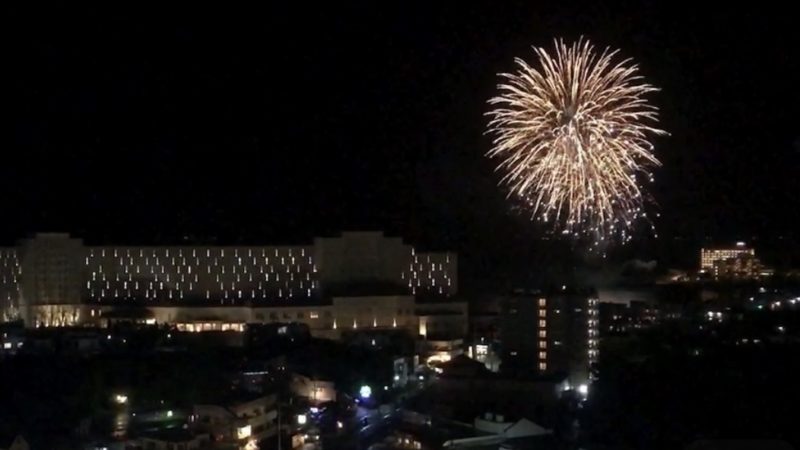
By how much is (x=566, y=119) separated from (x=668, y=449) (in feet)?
5.83

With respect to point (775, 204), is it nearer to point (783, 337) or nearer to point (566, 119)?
point (783, 337)

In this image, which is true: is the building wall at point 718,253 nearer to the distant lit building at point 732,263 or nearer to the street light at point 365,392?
the distant lit building at point 732,263

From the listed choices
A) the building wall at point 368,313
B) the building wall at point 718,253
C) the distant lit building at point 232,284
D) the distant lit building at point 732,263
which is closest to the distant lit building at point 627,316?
→ the distant lit building at point 232,284

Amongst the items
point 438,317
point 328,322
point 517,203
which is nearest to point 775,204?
point 517,203

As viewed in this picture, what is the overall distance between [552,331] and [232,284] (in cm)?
345

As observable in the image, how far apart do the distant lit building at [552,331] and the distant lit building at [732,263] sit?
3.14 metres

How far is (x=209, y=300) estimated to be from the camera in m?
9.20

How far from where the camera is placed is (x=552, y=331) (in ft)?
22.8

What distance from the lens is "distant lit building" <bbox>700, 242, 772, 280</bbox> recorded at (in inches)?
388

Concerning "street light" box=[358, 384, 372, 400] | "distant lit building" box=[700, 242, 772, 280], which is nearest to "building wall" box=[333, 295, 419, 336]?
"street light" box=[358, 384, 372, 400]

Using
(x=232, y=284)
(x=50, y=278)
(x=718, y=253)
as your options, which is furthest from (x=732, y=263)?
(x=50, y=278)

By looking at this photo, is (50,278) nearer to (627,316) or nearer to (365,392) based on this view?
(365,392)

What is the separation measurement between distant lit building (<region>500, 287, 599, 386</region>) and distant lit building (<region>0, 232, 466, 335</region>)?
1395mm

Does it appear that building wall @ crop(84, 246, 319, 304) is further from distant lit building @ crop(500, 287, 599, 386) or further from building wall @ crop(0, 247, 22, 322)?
distant lit building @ crop(500, 287, 599, 386)
